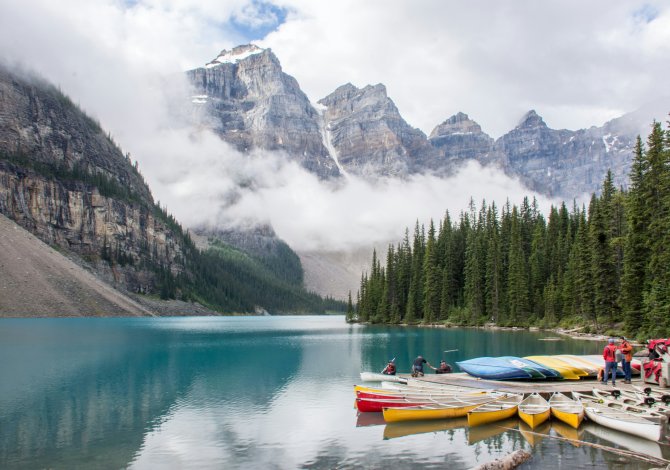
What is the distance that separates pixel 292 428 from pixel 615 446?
14.5 metres

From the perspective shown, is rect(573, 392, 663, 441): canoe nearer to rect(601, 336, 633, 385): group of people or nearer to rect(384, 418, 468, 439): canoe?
rect(384, 418, 468, 439): canoe

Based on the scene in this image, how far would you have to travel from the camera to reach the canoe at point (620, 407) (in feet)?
75.7

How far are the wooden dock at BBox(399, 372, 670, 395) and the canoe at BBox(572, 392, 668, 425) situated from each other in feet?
5.62

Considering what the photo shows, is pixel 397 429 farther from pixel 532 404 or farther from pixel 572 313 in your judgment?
pixel 572 313

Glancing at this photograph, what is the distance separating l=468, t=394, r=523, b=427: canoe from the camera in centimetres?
2536

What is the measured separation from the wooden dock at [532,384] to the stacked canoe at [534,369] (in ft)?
1.31

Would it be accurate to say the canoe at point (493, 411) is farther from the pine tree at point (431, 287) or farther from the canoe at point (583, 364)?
the pine tree at point (431, 287)

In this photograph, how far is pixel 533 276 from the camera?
110500mm

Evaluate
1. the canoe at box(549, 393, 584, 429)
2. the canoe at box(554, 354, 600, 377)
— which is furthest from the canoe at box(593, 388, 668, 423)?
the canoe at box(554, 354, 600, 377)

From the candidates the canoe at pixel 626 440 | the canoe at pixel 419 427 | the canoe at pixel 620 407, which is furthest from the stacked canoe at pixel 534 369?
the canoe at pixel 626 440

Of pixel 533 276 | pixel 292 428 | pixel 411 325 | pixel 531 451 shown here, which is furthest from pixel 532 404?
pixel 411 325

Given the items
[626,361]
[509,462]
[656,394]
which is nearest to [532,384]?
[626,361]

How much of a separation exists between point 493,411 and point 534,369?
10660mm

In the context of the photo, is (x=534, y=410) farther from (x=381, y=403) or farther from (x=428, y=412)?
(x=381, y=403)
